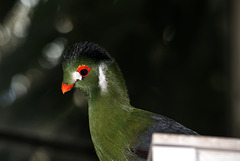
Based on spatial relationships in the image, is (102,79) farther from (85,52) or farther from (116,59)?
(116,59)

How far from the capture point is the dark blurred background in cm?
334

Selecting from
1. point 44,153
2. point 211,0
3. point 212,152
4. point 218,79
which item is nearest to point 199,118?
point 218,79

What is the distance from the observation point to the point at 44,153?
11.3 ft

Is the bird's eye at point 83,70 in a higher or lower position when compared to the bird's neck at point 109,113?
higher

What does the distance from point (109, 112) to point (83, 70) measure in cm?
27

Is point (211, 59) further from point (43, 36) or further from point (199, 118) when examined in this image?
point (43, 36)

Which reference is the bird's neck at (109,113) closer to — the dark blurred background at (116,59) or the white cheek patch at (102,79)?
the white cheek patch at (102,79)

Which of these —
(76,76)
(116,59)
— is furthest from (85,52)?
(116,59)

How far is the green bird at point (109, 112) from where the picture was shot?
6.24 ft

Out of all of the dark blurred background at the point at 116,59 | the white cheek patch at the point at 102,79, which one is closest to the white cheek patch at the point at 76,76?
the white cheek patch at the point at 102,79

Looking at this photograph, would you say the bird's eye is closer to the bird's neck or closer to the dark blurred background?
the bird's neck

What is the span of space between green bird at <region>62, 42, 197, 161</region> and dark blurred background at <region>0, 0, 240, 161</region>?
1.19 metres

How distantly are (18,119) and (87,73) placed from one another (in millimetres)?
1396

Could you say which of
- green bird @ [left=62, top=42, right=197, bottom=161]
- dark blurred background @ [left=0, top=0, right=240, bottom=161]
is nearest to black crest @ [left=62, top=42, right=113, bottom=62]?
green bird @ [left=62, top=42, right=197, bottom=161]
